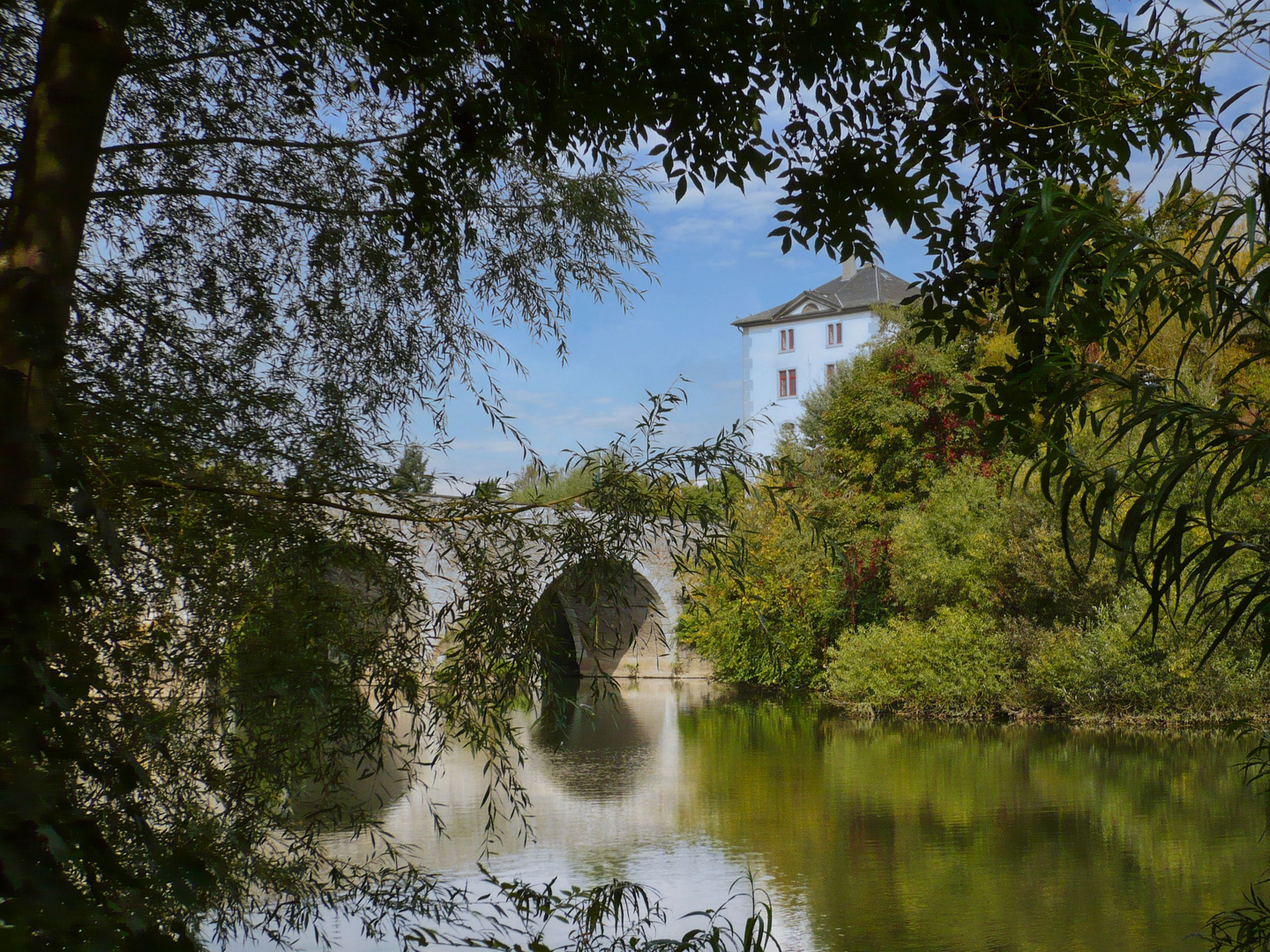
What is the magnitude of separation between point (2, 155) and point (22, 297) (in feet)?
8.66

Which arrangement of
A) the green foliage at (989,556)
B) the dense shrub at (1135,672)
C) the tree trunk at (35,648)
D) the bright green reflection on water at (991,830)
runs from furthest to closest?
the green foliage at (989,556) → the dense shrub at (1135,672) → the bright green reflection on water at (991,830) → the tree trunk at (35,648)

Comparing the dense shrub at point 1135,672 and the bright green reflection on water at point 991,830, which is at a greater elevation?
the dense shrub at point 1135,672

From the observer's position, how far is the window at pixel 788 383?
3077cm

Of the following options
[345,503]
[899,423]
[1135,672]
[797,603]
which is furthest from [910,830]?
[899,423]

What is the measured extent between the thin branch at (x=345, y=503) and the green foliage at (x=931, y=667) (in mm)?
10438

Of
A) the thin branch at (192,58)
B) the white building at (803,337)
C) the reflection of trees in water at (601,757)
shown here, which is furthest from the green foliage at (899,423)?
the thin branch at (192,58)

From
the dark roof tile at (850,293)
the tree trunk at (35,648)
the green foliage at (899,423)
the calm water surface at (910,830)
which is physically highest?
the dark roof tile at (850,293)

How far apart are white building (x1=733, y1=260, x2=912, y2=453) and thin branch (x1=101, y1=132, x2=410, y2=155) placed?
24767 millimetres

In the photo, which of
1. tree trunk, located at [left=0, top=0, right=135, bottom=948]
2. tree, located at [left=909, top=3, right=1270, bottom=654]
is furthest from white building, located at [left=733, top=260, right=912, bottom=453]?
tree trunk, located at [left=0, top=0, right=135, bottom=948]

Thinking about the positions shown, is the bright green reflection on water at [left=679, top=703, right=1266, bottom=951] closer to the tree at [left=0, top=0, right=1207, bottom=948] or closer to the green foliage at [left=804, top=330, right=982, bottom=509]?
the tree at [left=0, top=0, right=1207, bottom=948]

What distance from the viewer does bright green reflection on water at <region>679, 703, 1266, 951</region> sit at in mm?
5820

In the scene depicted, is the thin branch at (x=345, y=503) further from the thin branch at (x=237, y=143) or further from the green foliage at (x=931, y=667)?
the green foliage at (x=931, y=667)

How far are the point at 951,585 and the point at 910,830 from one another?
631 cm

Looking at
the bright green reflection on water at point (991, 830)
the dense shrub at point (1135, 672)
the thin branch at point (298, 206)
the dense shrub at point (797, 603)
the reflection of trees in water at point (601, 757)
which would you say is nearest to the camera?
the thin branch at point (298, 206)
